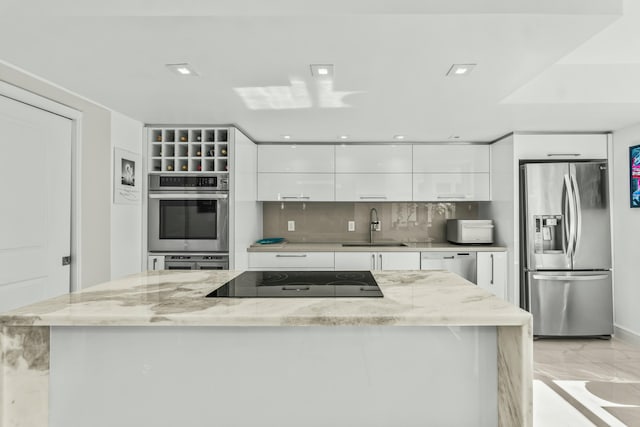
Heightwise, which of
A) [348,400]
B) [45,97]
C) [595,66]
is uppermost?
[595,66]

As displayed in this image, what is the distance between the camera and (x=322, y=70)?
2338 mm

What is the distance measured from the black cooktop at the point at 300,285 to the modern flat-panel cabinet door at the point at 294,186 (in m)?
2.43

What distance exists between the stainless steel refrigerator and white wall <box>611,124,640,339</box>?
0.37 ft

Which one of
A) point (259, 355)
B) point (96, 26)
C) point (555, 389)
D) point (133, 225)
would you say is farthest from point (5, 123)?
point (555, 389)

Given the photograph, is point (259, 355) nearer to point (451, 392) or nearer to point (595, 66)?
point (451, 392)

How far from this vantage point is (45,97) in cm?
269

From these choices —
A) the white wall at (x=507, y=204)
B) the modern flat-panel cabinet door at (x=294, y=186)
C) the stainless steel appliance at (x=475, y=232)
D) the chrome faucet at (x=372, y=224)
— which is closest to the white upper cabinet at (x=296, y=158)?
the modern flat-panel cabinet door at (x=294, y=186)

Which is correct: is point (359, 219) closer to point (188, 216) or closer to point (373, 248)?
point (373, 248)

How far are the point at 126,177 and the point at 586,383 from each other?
4.07m

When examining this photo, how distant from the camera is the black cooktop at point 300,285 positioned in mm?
1651

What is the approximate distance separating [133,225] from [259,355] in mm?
2723

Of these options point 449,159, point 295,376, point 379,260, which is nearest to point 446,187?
point 449,159

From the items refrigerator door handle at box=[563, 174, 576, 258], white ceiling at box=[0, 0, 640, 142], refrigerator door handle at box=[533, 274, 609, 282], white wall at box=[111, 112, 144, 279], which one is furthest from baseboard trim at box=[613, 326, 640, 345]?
white wall at box=[111, 112, 144, 279]

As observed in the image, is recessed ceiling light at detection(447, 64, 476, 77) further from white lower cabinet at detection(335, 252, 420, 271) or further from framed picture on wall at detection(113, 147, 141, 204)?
framed picture on wall at detection(113, 147, 141, 204)
